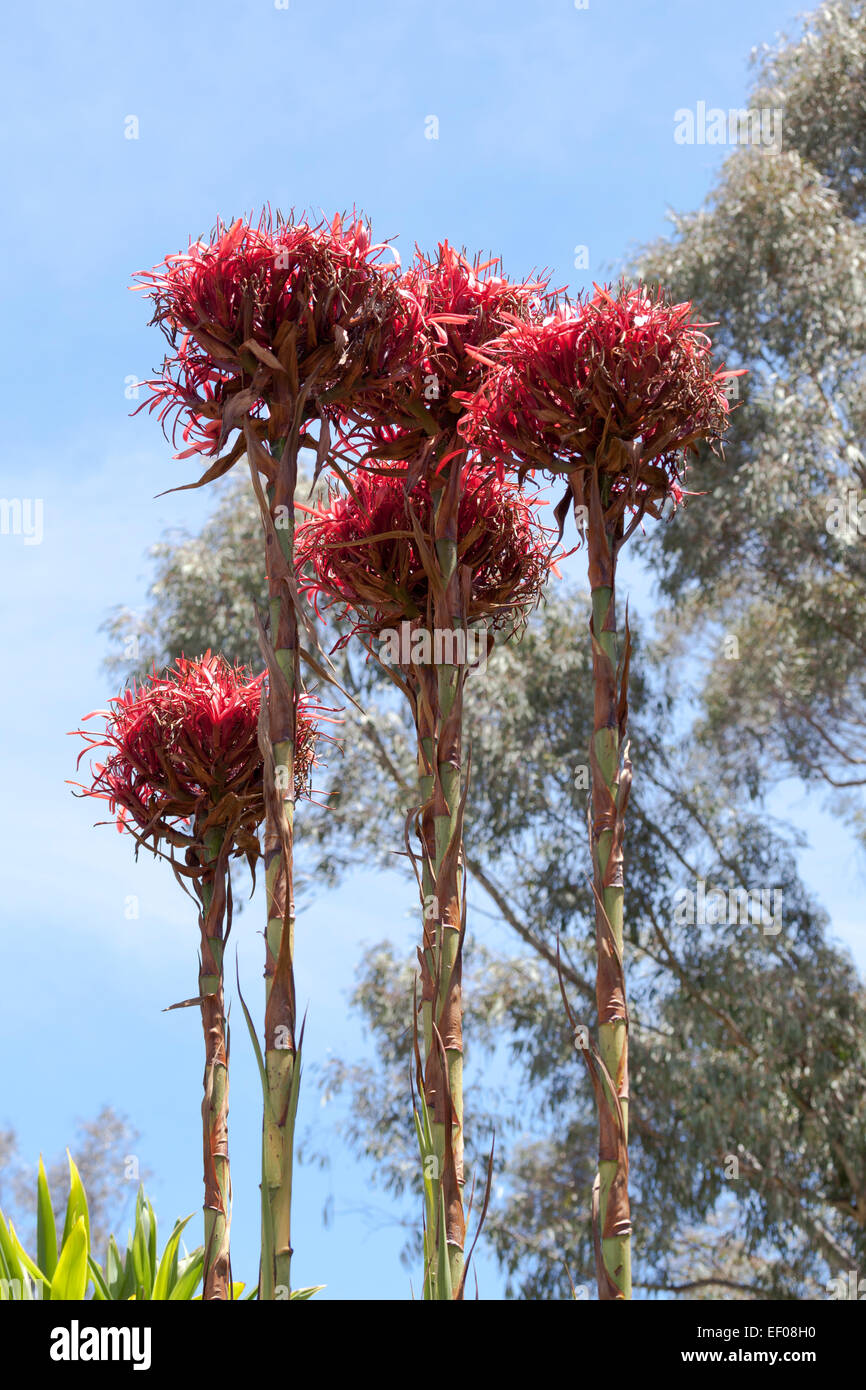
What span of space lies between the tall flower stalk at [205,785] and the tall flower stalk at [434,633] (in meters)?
0.32

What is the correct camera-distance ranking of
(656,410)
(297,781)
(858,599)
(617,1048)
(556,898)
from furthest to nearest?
1. (858,599)
2. (556,898)
3. (297,781)
4. (656,410)
5. (617,1048)

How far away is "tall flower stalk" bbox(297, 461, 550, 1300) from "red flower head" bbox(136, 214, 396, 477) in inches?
11.2

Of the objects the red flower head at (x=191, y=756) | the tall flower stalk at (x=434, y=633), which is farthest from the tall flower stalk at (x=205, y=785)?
the tall flower stalk at (x=434, y=633)

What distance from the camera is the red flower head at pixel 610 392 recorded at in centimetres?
243

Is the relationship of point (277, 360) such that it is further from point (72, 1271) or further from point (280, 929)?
point (72, 1271)

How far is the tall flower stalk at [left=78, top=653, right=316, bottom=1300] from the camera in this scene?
117 inches

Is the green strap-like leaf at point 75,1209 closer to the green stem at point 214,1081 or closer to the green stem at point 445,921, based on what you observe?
the green stem at point 214,1081

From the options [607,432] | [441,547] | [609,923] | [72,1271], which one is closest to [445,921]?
[609,923]

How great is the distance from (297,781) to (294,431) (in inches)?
34.5

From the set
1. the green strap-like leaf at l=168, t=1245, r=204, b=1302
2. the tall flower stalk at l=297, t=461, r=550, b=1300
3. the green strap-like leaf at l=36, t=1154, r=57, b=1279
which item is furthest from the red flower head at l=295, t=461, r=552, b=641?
the green strap-like leaf at l=36, t=1154, r=57, b=1279

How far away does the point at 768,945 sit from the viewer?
9.05 metres
